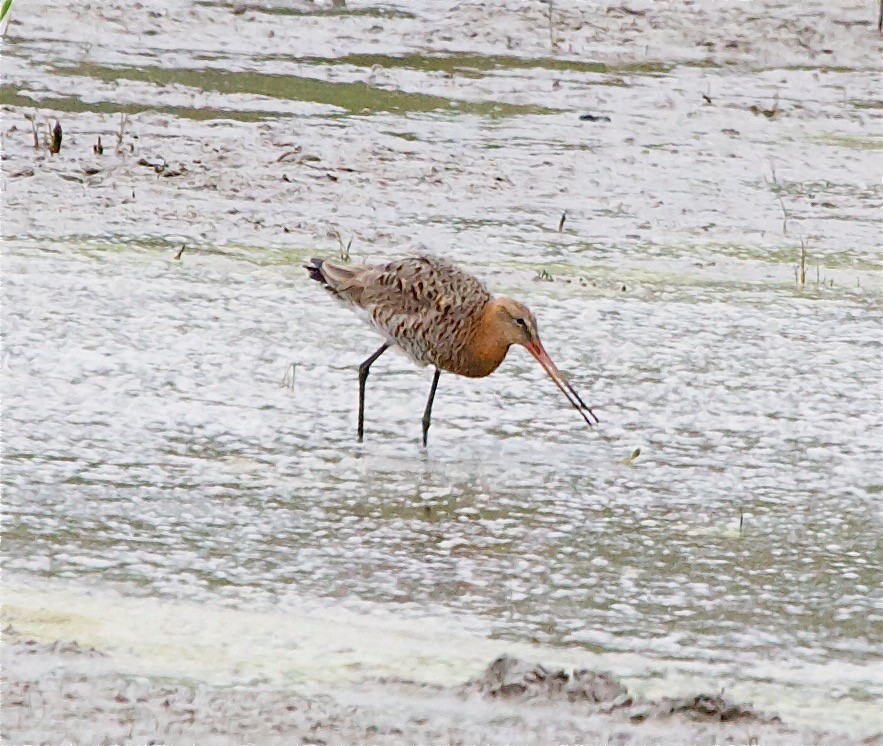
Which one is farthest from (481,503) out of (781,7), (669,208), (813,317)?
(781,7)

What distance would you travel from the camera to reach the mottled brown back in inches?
224

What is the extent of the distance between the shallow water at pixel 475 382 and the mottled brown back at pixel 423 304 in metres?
0.28

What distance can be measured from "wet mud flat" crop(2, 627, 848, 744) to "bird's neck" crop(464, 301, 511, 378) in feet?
6.21

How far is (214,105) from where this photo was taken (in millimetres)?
10062

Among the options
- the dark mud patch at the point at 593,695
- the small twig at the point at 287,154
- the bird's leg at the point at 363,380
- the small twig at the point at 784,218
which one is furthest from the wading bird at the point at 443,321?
the small twig at the point at 287,154

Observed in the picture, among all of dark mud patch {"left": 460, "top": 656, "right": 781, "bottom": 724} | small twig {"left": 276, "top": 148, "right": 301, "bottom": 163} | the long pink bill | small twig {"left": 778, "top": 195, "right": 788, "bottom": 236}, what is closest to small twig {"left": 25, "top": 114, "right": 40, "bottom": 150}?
small twig {"left": 276, "top": 148, "right": 301, "bottom": 163}

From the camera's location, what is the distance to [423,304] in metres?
5.80

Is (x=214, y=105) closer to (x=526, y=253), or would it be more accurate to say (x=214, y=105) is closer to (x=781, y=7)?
(x=526, y=253)

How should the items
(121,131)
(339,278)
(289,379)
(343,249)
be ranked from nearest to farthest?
(289,379) < (339,278) < (343,249) < (121,131)

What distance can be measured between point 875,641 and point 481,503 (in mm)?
1319

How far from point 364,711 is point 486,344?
6.95 ft

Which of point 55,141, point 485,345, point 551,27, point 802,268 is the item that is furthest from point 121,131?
point 551,27

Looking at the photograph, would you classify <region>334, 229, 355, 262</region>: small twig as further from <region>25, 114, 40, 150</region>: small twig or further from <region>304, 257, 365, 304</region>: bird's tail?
<region>25, 114, 40, 150</region>: small twig

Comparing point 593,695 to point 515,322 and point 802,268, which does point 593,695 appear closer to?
point 515,322
